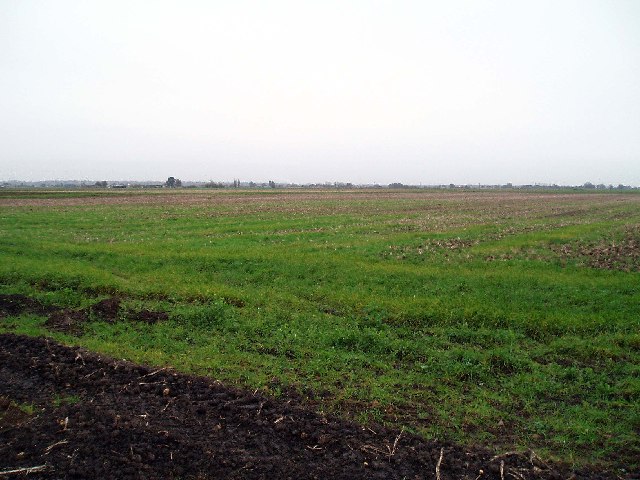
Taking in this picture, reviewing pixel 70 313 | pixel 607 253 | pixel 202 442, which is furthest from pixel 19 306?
pixel 607 253

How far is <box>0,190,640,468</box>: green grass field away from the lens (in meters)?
6.54

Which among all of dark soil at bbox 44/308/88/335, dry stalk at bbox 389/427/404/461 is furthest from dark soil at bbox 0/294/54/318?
dry stalk at bbox 389/427/404/461

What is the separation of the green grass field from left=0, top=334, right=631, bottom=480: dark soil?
1.57ft

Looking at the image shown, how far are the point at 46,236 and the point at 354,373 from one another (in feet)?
72.0

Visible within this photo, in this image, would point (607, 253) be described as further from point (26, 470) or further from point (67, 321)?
point (26, 470)

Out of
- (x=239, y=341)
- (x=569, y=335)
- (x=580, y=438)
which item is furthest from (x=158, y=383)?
(x=569, y=335)

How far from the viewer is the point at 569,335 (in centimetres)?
952

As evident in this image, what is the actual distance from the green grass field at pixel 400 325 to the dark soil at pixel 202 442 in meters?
0.48

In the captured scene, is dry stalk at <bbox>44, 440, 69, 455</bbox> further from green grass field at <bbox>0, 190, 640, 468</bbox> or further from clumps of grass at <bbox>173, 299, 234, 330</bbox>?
clumps of grass at <bbox>173, 299, 234, 330</bbox>

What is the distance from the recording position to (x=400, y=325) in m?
A: 10.2

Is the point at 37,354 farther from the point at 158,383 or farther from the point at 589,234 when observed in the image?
the point at 589,234

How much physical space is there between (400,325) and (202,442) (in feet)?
19.3

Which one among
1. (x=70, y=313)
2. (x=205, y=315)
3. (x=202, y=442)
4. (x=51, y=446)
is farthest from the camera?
(x=70, y=313)

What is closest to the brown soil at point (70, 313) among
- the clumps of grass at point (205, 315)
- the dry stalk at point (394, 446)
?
the clumps of grass at point (205, 315)
